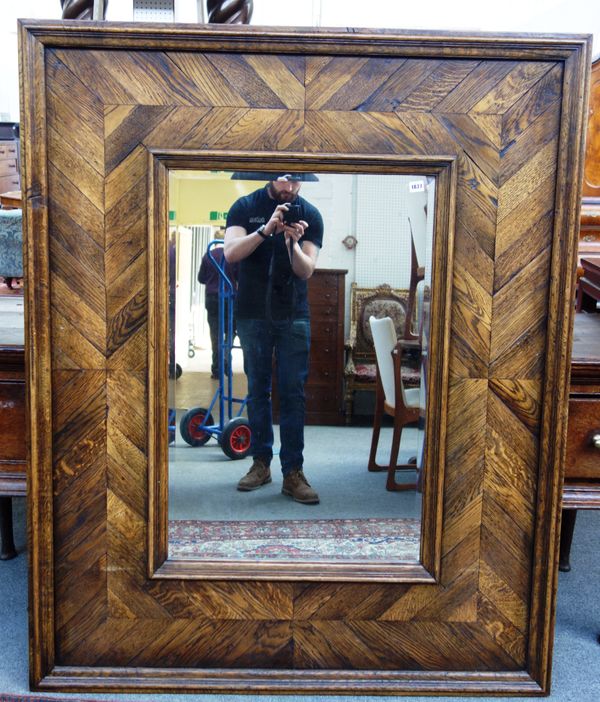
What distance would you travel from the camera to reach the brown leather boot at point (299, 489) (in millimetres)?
1640

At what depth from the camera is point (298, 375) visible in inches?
64.7

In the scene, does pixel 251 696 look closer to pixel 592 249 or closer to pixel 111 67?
pixel 111 67

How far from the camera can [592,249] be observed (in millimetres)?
2916

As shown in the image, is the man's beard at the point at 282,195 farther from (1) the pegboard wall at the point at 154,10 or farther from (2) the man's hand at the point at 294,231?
(1) the pegboard wall at the point at 154,10

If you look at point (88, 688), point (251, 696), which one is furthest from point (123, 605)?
point (251, 696)

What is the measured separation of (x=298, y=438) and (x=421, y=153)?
0.60 metres

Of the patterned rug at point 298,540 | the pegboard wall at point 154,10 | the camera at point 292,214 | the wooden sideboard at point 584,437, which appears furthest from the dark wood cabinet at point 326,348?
the pegboard wall at point 154,10

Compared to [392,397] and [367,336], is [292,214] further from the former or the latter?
[392,397]

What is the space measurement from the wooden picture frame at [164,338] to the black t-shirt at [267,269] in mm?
95

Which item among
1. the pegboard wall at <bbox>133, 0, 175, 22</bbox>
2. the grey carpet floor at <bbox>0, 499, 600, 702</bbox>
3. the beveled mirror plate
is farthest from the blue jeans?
the pegboard wall at <bbox>133, 0, 175, 22</bbox>

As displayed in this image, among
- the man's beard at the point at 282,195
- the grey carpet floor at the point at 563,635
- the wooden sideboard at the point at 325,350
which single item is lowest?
the grey carpet floor at the point at 563,635

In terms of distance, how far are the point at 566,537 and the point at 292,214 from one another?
1.33 meters

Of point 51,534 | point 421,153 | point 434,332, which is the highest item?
point 421,153

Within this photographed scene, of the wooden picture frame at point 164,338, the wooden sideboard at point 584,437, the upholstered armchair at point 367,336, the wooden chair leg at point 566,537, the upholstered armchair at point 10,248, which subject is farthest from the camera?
the upholstered armchair at point 10,248
